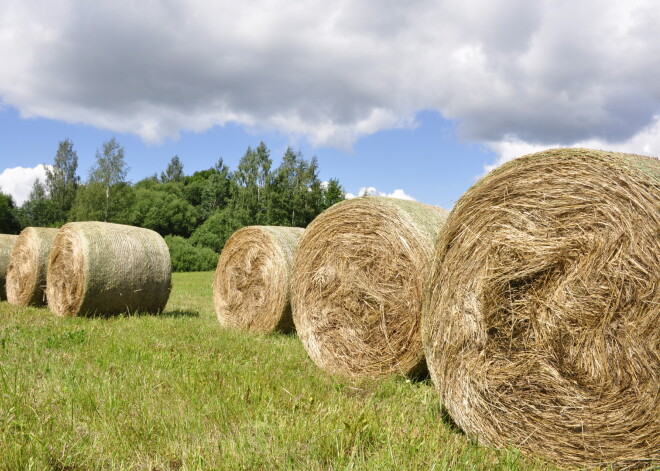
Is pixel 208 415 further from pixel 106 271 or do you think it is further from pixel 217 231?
pixel 217 231

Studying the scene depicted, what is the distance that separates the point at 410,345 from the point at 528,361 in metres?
1.71

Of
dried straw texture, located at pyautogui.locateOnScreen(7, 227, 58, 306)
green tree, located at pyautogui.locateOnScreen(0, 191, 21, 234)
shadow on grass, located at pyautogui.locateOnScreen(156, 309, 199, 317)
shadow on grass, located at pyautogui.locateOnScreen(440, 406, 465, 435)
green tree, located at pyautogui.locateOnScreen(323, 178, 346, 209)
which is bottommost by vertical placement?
shadow on grass, located at pyautogui.locateOnScreen(156, 309, 199, 317)

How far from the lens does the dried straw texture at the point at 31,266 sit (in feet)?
37.9

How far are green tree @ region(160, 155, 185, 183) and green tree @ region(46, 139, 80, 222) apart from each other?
22706 mm

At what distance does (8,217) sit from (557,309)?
69.5 metres

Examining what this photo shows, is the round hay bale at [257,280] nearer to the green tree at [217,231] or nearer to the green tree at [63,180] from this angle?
the green tree at [217,231]

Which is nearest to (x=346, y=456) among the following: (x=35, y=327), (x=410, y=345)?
(x=410, y=345)

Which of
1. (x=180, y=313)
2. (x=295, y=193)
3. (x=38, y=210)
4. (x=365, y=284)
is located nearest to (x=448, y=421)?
(x=365, y=284)

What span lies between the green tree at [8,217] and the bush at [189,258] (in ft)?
107

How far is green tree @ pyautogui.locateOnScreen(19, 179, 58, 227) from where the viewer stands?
2315 inches

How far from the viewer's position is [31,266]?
11711mm

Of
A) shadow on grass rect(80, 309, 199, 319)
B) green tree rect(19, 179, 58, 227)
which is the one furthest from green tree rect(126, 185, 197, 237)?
shadow on grass rect(80, 309, 199, 319)

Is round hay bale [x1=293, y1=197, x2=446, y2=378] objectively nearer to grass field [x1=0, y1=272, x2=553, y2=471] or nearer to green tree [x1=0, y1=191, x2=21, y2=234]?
grass field [x1=0, y1=272, x2=553, y2=471]

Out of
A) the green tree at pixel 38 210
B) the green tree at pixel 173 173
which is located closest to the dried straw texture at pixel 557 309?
the green tree at pixel 38 210
